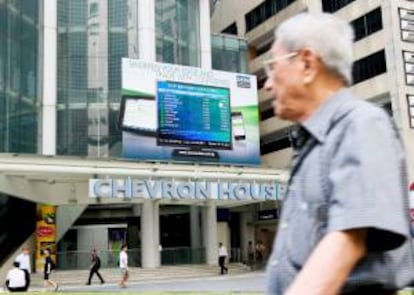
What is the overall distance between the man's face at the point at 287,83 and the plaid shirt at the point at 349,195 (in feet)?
0.22

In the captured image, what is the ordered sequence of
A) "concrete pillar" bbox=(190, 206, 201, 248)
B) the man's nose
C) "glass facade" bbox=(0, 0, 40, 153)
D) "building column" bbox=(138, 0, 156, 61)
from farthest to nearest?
"concrete pillar" bbox=(190, 206, 201, 248), "building column" bbox=(138, 0, 156, 61), "glass facade" bbox=(0, 0, 40, 153), the man's nose

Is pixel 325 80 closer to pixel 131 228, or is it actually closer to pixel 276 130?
pixel 131 228

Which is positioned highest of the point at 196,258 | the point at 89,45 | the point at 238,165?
the point at 89,45

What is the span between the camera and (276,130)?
165ft

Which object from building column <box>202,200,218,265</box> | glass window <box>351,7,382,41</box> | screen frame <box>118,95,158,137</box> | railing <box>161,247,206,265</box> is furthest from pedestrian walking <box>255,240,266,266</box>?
glass window <box>351,7,382,41</box>

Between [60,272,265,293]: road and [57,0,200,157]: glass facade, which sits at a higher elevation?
[57,0,200,157]: glass facade

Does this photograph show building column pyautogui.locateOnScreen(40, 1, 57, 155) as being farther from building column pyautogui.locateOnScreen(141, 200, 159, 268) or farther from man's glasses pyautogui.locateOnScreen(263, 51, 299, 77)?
man's glasses pyautogui.locateOnScreen(263, 51, 299, 77)

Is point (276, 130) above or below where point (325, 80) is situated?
above

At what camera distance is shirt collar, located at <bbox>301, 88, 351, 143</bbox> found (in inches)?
77.2

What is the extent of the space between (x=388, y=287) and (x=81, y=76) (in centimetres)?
3718

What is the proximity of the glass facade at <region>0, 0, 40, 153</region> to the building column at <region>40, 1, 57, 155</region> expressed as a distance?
524 millimetres

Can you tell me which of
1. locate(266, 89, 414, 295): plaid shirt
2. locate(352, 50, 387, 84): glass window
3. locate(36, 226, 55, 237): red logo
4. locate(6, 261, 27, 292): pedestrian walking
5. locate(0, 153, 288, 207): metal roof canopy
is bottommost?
locate(6, 261, 27, 292): pedestrian walking

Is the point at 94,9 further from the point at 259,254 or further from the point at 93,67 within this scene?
the point at 259,254

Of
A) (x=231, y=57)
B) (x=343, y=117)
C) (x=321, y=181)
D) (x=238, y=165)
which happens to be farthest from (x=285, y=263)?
(x=231, y=57)
